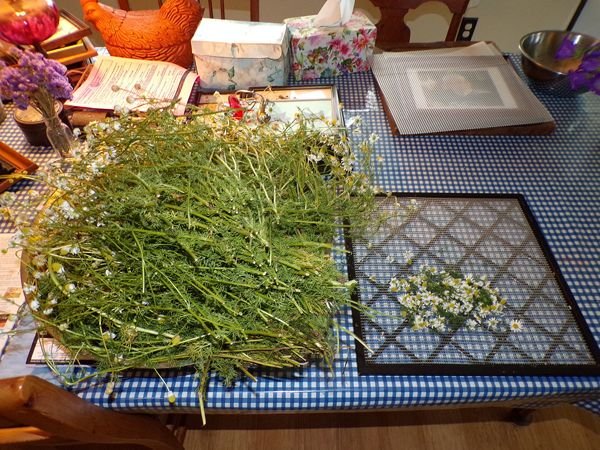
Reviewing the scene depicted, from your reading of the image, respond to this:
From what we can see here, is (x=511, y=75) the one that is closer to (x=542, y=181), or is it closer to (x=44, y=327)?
(x=542, y=181)

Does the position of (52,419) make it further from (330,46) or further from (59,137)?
(330,46)

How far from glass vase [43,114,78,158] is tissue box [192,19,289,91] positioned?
0.40 metres

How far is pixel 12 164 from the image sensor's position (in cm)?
100

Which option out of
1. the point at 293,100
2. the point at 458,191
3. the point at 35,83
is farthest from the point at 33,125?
the point at 458,191

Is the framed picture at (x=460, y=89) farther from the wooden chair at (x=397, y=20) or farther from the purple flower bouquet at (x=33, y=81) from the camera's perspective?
the purple flower bouquet at (x=33, y=81)

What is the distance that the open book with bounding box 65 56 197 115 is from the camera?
1128 millimetres

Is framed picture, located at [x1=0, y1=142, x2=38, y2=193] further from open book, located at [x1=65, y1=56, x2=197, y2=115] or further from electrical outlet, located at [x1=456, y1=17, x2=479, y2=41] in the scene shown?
electrical outlet, located at [x1=456, y1=17, x2=479, y2=41]

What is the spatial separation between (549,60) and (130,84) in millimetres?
1311

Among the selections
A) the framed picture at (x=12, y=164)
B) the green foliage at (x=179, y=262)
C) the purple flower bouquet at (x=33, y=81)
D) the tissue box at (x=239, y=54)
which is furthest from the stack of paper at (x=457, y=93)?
the framed picture at (x=12, y=164)

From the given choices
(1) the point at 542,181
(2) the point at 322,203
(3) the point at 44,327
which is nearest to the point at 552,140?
(1) the point at 542,181

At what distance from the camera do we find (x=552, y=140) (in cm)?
117

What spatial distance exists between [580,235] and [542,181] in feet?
0.58

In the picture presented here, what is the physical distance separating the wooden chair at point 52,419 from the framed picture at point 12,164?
0.62m

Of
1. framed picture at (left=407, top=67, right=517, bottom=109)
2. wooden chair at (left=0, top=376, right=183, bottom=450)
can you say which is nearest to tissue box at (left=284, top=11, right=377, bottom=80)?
framed picture at (left=407, top=67, right=517, bottom=109)
